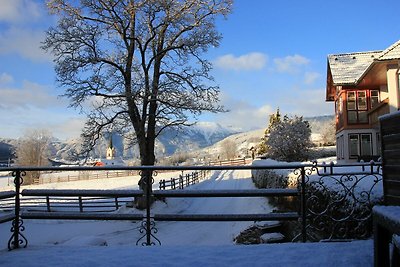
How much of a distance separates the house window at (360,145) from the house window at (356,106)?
1207 mm

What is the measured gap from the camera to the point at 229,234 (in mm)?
12406

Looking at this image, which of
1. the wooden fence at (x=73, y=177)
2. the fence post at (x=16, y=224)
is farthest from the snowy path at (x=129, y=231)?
the wooden fence at (x=73, y=177)

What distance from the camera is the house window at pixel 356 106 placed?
27.6 metres

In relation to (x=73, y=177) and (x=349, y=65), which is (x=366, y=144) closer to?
(x=349, y=65)

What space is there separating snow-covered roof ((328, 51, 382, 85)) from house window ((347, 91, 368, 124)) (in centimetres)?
126

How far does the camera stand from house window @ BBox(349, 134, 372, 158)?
26641mm

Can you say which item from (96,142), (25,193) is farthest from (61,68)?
(25,193)

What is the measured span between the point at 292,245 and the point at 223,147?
12809 cm

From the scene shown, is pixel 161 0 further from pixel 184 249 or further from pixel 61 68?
pixel 184 249

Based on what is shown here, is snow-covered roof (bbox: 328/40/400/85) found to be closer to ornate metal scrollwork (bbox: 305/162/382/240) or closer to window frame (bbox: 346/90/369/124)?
window frame (bbox: 346/90/369/124)

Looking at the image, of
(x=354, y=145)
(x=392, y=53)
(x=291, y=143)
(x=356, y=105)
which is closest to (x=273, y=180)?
(x=392, y=53)

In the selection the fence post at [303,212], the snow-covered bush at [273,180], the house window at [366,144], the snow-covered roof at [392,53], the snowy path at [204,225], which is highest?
the snow-covered roof at [392,53]

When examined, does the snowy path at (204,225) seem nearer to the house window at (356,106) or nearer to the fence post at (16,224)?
the fence post at (16,224)

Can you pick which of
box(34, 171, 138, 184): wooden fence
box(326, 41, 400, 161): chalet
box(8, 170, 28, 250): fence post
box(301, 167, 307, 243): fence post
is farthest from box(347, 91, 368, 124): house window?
box(34, 171, 138, 184): wooden fence
